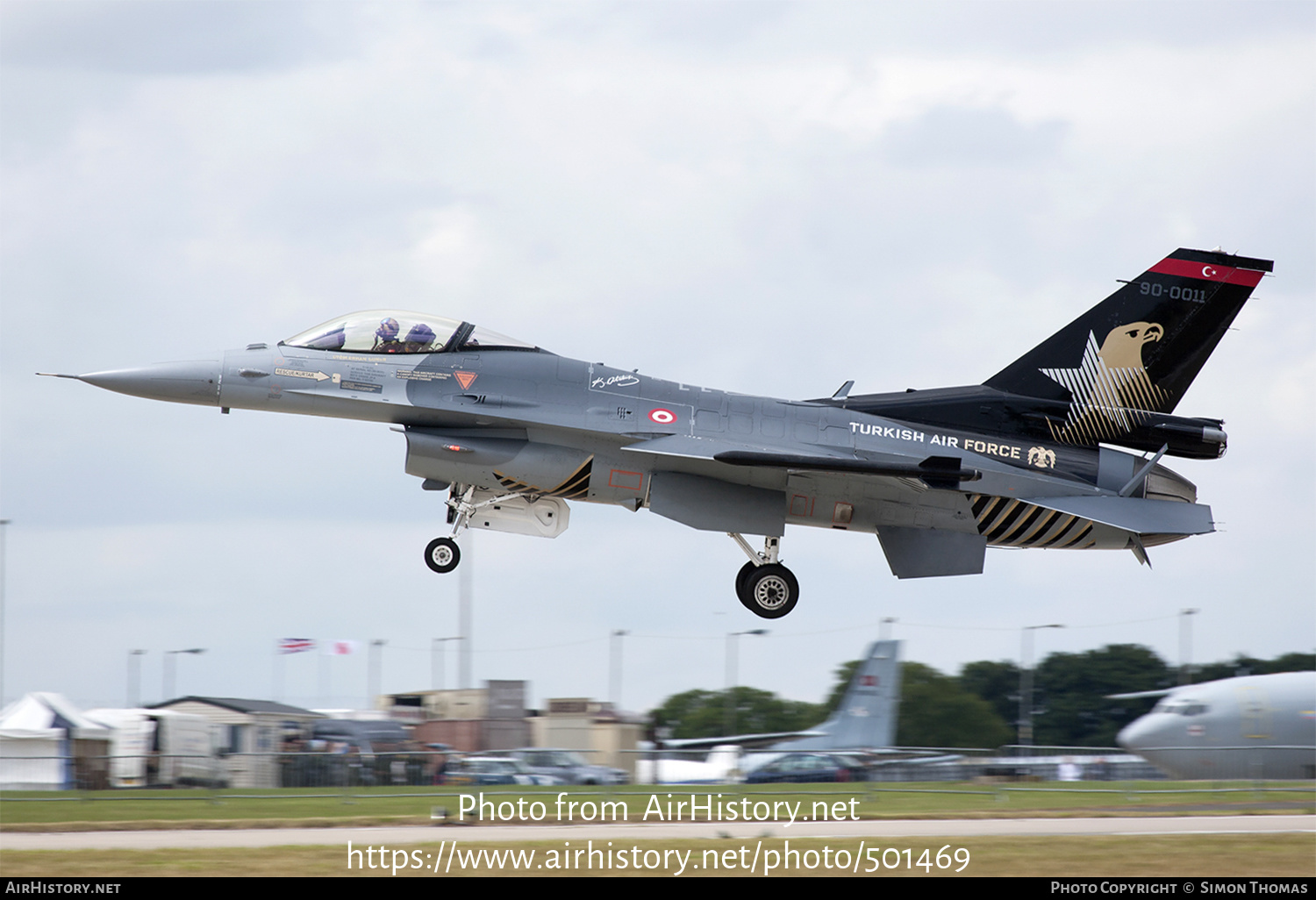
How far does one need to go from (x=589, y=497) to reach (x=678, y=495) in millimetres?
1298

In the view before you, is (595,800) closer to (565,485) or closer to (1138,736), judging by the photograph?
(565,485)

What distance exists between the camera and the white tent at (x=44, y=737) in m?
24.6

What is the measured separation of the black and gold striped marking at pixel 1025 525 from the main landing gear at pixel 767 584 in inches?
113

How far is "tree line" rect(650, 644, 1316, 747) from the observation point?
52281 millimetres

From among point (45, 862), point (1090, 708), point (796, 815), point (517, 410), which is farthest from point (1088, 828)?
point (1090, 708)

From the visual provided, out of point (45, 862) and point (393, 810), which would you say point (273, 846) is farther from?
point (393, 810)

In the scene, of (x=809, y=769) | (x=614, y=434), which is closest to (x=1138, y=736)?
(x=809, y=769)

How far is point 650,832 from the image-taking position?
16.8m

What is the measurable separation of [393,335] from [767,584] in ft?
21.0

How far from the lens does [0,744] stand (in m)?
32.5

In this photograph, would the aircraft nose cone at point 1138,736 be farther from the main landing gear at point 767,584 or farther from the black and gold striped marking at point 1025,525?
the main landing gear at point 767,584

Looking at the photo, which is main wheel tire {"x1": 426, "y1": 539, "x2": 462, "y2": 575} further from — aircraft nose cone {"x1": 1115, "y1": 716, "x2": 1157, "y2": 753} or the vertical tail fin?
aircraft nose cone {"x1": 1115, "y1": 716, "x2": 1157, "y2": 753}

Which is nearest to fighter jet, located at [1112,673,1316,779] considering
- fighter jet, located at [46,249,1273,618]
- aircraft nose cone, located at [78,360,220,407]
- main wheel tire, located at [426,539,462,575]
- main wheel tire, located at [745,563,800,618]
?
fighter jet, located at [46,249,1273,618]
